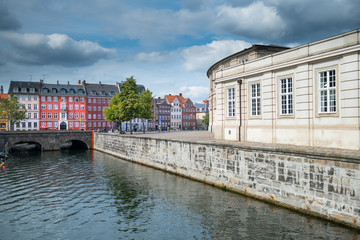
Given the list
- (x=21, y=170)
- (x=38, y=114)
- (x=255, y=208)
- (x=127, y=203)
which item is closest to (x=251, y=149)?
(x=255, y=208)

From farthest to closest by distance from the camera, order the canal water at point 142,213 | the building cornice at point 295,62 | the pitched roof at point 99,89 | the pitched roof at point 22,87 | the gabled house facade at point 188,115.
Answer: the gabled house facade at point 188,115 < the pitched roof at point 99,89 < the pitched roof at point 22,87 < the building cornice at point 295,62 < the canal water at point 142,213

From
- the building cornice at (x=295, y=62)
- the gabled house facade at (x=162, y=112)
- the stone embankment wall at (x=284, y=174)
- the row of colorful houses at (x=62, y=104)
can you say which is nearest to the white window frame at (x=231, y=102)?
the building cornice at (x=295, y=62)

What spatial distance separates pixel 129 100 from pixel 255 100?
1492 inches

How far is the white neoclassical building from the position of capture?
53.2 feet

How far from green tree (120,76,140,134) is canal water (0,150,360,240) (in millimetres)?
32115

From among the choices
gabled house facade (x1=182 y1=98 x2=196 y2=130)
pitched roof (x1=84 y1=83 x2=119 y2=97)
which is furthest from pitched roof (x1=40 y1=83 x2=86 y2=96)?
gabled house facade (x1=182 y1=98 x2=196 y2=130)

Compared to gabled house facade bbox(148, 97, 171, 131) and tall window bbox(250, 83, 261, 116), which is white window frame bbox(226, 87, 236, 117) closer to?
tall window bbox(250, 83, 261, 116)

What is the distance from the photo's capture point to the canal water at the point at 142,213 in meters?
13.6

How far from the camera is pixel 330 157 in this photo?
535 inches

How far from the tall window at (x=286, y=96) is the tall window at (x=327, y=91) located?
2276 millimetres

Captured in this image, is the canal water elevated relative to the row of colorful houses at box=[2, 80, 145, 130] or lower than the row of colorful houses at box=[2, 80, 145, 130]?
lower

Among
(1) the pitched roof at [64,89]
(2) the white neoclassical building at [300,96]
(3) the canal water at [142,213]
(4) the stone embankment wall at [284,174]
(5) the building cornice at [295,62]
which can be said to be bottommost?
(3) the canal water at [142,213]

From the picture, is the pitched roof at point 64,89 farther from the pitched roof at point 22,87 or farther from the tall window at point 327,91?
the tall window at point 327,91

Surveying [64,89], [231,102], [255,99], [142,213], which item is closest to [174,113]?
[64,89]
